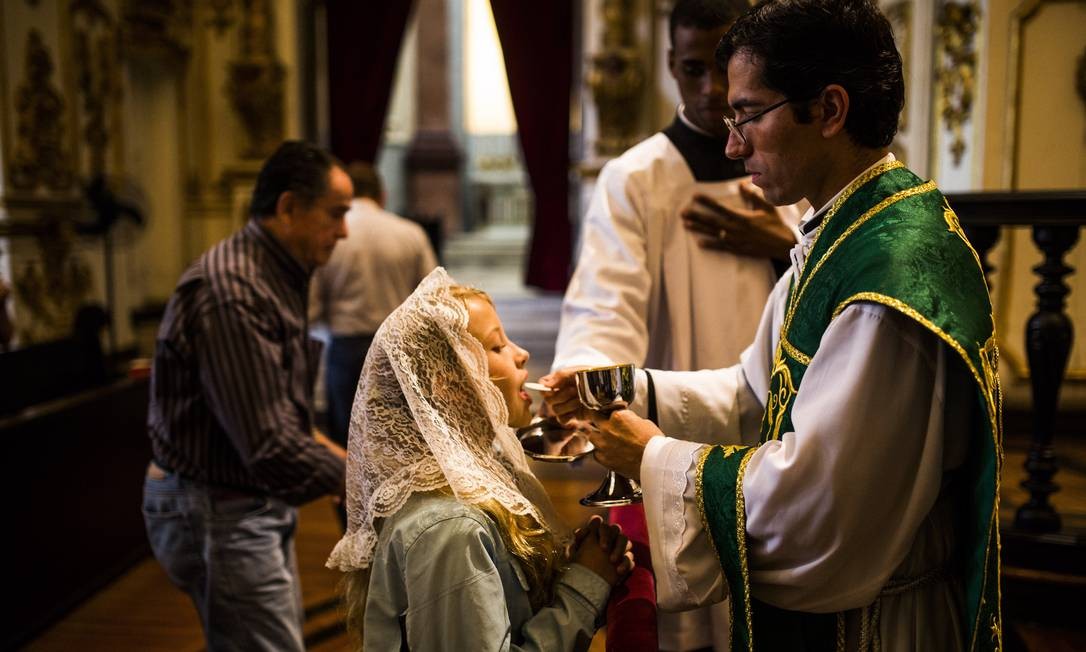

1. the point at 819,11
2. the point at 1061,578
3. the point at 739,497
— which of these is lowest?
the point at 1061,578

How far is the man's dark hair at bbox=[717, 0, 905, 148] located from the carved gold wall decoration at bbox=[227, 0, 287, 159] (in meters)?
5.40

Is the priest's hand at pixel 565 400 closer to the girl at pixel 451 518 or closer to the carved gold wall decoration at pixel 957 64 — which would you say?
the girl at pixel 451 518

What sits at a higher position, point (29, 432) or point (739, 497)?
point (739, 497)

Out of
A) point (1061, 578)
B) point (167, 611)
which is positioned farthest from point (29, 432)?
point (1061, 578)

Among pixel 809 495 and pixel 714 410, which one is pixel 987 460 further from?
pixel 714 410

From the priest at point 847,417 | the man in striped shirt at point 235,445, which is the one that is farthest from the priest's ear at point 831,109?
the man in striped shirt at point 235,445

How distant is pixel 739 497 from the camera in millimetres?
1274

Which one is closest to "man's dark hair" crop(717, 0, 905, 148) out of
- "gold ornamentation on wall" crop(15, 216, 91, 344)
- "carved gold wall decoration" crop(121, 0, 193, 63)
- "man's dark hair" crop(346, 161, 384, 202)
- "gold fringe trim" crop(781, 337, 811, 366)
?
"gold fringe trim" crop(781, 337, 811, 366)

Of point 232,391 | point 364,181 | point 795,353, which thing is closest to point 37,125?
point 364,181

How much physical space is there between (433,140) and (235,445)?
9.14 m

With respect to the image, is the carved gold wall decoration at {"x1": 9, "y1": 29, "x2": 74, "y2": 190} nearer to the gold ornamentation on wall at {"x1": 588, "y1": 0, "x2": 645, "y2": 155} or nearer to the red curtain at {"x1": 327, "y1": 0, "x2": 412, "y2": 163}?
the red curtain at {"x1": 327, "y1": 0, "x2": 412, "y2": 163}

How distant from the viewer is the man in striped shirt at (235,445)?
6.64ft

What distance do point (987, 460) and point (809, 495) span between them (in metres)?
0.22

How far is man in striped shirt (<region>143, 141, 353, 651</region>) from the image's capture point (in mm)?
2025
